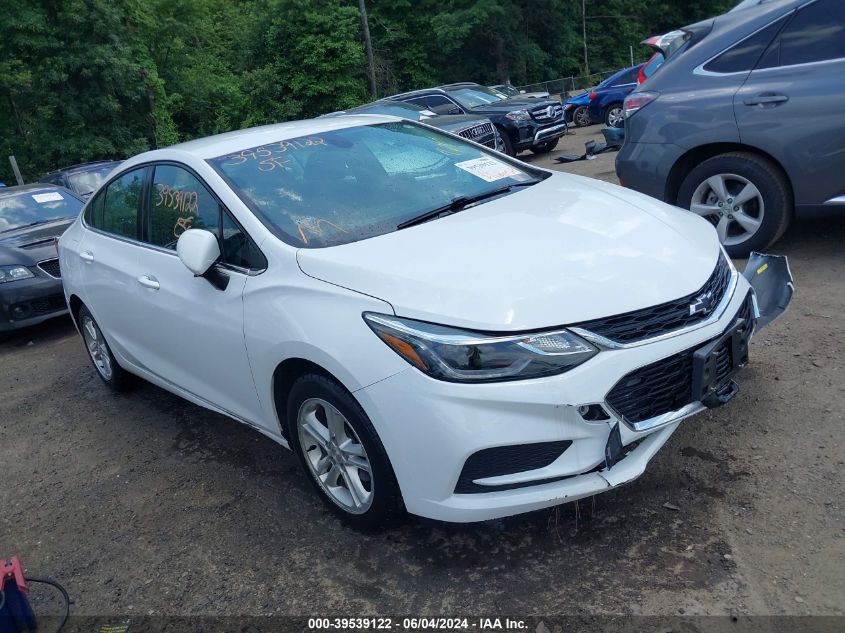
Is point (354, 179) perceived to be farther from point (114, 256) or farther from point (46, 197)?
point (46, 197)

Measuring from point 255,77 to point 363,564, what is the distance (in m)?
32.1

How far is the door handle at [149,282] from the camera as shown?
147 inches

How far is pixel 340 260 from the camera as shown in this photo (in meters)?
2.87

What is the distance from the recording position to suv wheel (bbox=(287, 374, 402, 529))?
268 cm

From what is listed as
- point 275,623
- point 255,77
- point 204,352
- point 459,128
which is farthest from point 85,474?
point 255,77

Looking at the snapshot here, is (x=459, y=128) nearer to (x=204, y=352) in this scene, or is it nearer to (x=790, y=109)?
(x=790, y=109)

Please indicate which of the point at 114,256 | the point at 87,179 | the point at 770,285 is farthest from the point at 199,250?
the point at 87,179

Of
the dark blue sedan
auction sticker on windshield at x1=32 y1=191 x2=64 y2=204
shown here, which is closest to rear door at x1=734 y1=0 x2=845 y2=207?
auction sticker on windshield at x1=32 y1=191 x2=64 y2=204

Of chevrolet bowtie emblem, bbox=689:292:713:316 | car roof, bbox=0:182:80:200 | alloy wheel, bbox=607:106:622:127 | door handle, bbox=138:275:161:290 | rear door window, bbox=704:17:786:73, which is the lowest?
alloy wheel, bbox=607:106:622:127

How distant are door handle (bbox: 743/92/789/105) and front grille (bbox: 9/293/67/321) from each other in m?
6.29

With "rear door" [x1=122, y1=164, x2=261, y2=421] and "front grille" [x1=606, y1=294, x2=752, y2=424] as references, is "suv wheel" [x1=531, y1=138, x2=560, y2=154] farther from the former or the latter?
"front grille" [x1=606, y1=294, x2=752, y2=424]

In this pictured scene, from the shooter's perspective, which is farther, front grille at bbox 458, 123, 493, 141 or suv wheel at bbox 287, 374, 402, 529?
front grille at bbox 458, 123, 493, 141

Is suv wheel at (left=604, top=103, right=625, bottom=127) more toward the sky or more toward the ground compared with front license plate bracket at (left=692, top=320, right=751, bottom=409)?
more toward the ground

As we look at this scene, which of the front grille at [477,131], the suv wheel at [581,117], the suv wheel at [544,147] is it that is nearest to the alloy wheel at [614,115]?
the suv wheel at [581,117]
